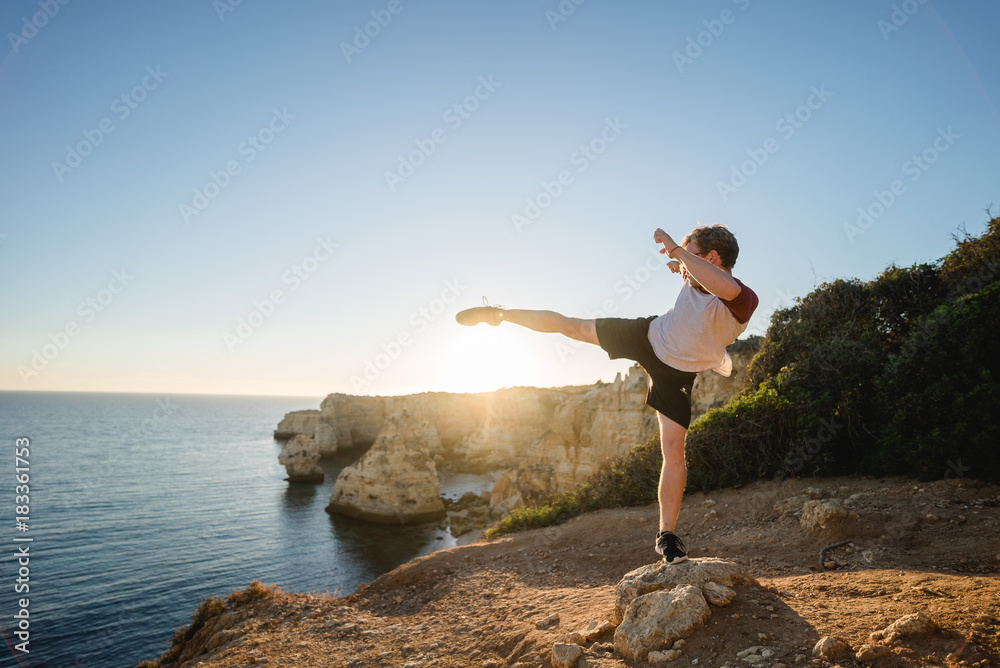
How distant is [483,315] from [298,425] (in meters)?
79.8

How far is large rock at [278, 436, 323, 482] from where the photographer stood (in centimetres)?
4181

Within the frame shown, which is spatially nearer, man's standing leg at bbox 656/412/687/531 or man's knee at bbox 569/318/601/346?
man's standing leg at bbox 656/412/687/531

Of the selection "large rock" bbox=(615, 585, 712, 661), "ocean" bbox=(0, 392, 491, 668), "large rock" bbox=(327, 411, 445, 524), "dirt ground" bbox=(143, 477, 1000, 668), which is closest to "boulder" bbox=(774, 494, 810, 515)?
"dirt ground" bbox=(143, 477, 1000, 668)

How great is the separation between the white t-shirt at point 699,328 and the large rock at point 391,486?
1096 inches

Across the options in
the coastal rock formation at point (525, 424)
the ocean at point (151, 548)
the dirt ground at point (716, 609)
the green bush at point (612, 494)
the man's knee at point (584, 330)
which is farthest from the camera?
the coastal rock formation at point (525, 424)

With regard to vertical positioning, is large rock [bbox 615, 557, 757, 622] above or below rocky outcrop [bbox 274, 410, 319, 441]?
below

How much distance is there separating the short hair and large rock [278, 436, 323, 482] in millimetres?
44640

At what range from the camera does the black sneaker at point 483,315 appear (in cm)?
411

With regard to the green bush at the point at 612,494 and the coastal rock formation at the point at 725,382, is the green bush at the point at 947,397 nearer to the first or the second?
the green bush at the point at 612,494

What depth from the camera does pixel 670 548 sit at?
139 inches

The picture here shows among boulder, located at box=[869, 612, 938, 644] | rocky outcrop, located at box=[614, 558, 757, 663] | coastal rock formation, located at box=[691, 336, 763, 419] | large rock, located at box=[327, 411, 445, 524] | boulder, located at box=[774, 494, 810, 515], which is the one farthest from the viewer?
large rock, located at box=[327, 411, 445, 524]

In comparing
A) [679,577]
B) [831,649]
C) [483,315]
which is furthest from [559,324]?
[831,649]

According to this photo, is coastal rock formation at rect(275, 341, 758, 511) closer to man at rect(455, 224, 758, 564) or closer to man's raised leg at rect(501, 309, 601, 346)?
man at rect(455, 224, 758, 564)

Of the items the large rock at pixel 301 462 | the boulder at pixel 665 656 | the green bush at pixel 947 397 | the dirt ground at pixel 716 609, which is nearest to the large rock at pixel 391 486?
the large rock at pixel 301 462
